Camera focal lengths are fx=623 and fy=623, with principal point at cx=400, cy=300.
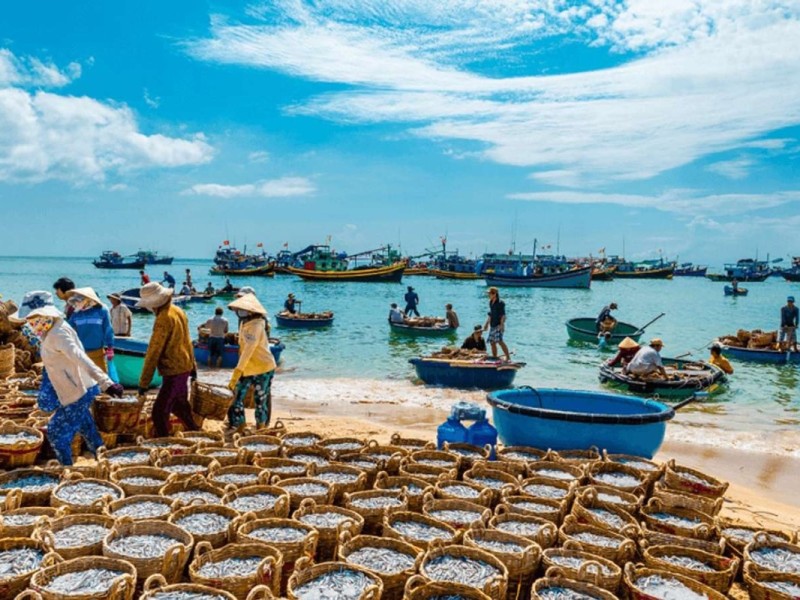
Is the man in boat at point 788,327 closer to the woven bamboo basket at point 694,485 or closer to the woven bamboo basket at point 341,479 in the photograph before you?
the woven bamboo basket at point 694,485

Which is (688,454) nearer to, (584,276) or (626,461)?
(626,461)

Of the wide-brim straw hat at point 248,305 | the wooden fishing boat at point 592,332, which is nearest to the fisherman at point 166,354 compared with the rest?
the wide-brim straw hat at point 248,305

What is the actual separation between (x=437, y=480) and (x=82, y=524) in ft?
9.58

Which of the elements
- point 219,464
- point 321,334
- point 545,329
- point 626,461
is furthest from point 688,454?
point 545,329

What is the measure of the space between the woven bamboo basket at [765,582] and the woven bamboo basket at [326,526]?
276 centimetres

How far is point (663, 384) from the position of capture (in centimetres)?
1480

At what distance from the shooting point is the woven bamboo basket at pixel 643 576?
3.95m

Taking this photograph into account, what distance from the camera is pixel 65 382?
5.82 m

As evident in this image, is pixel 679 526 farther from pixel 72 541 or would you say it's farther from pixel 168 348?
pixel 168 348

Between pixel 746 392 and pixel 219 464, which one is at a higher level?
→ pixel 219 464

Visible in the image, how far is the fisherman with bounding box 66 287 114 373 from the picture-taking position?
7.49m

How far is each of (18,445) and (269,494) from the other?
250 cm

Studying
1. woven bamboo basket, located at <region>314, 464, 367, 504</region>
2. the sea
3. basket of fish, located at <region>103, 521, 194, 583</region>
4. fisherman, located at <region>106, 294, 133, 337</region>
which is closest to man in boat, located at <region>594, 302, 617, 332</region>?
the sea

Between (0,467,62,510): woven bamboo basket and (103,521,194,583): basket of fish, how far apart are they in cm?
112
